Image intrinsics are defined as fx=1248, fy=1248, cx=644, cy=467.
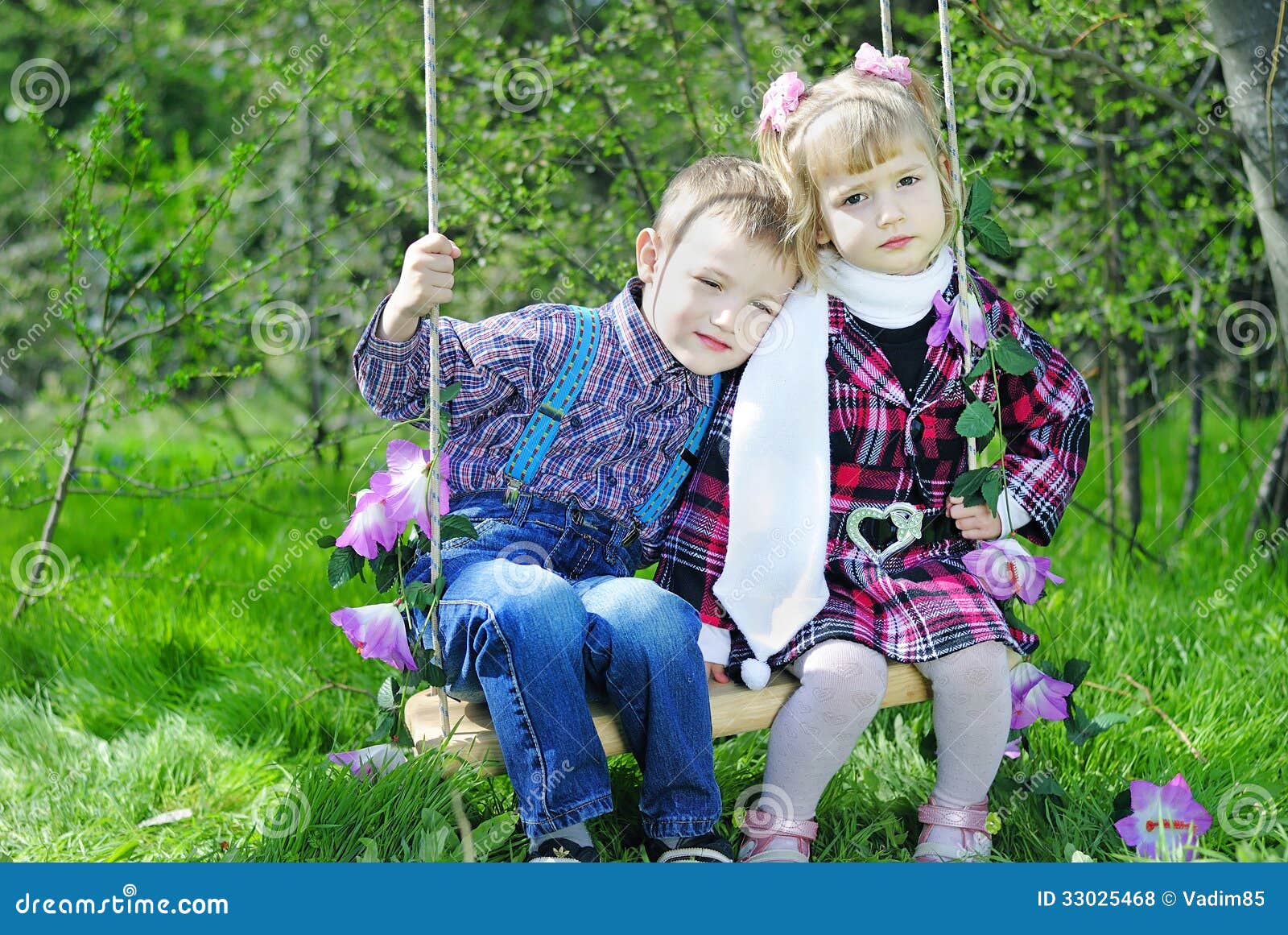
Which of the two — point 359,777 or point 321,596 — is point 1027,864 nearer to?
point 359,777

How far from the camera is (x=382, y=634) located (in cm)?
196

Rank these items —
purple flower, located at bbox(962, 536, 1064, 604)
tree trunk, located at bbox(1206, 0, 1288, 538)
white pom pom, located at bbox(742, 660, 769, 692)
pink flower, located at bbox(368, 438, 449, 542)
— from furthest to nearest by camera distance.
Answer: tree trunk, located at bbox(1206, 0, 1288, 538) → purple flower, located at bbox(962, 536, 1064, 604) → white pom pom, located at bbox(742, 660, 769, 692) → pink flower, located at bbox(368, 438, 449, 542)

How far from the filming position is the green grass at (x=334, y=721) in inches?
84.4

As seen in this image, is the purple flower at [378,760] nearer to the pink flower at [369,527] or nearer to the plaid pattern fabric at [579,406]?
the pink flower at [369,527]

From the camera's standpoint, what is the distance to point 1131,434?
11.8 ft

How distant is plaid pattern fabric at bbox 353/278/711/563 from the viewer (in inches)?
83.2

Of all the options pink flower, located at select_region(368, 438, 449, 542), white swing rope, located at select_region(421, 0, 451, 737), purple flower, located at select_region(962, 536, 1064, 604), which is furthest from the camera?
purple flower, located at select_region(962, 536, 1064, 604)

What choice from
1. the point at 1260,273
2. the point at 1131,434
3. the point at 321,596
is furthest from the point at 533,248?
the point at 1260,273

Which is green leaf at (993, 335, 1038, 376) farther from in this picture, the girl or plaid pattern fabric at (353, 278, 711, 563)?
plaid pattern fabric at (353, 278, 711, 563)

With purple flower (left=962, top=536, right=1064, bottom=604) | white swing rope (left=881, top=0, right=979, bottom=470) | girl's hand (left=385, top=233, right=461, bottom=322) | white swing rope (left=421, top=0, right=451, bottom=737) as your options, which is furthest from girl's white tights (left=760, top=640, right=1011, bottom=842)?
girl's hand (left=385, top=233, right=461, bottom=322)

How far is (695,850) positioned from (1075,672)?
0.78 m

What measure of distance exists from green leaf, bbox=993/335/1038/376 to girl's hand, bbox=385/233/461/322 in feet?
2.99

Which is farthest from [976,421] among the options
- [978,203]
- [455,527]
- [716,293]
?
[455,527]

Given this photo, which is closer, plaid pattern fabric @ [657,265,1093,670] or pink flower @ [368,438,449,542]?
pink flower @ [368,438,449,542]
